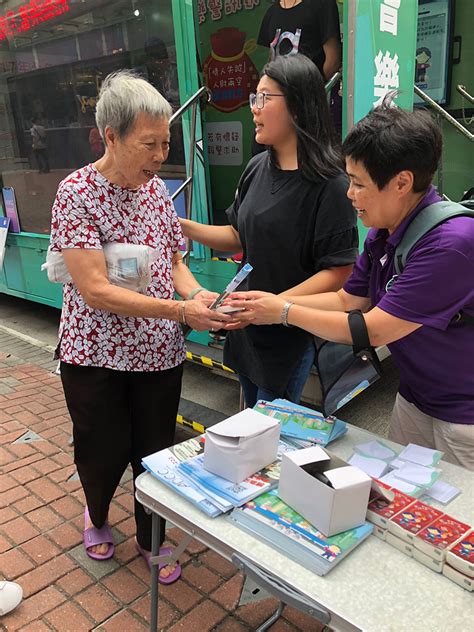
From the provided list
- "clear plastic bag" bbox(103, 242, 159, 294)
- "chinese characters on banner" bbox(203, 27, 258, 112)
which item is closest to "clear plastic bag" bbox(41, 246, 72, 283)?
"clear plastic bag" bbox(103, 242, 159, 294)

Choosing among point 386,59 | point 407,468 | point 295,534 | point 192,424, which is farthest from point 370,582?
point 386,59

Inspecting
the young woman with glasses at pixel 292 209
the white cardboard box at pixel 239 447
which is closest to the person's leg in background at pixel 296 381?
the young woman with glasses at pixel 292 209

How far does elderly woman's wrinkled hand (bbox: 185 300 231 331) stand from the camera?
1.93 metres

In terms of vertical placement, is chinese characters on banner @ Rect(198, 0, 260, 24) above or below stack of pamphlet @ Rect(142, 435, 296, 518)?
above

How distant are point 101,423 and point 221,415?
51.4 inches

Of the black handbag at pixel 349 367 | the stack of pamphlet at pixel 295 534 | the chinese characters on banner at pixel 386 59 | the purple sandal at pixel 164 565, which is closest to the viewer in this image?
the stack of pamphlet at pixel 295 534

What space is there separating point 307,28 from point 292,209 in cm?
193

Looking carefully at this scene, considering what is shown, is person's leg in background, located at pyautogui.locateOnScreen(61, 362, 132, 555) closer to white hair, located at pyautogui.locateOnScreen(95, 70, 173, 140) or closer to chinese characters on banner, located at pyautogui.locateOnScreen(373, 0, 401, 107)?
white hair, located at pyautogui.locateOnScreen(95, 70, 173, 140)

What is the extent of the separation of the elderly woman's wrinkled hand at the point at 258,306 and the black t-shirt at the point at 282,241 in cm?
24

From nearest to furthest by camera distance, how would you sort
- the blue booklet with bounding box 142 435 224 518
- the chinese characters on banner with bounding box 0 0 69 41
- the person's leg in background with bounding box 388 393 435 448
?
the blue booklet with bounding box 142 435 224 518
the person's leg in background with bounding box 388 393 435 448
the chinese characters on banner with bounding box 0 0 69 41

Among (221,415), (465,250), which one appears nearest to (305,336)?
(465,250)

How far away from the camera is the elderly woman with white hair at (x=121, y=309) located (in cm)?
182

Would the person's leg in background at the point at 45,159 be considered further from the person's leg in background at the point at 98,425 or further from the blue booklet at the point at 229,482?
the blue booklet at the point at 229,482

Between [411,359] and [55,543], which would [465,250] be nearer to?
[411,359]
